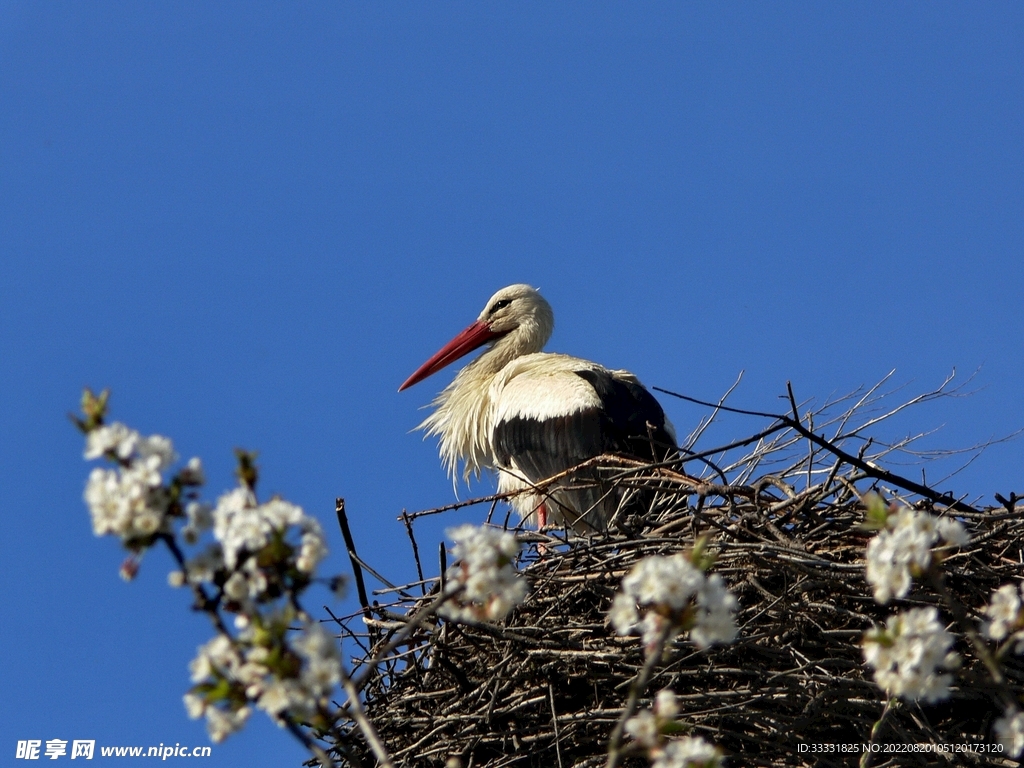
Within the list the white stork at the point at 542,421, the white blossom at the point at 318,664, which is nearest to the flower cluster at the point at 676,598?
the white blossom at the point at 318,664

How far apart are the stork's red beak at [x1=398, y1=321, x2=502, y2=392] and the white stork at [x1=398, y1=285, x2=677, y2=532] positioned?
92mm

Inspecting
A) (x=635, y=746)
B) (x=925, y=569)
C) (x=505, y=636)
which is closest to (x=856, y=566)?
(x=505, y=636)

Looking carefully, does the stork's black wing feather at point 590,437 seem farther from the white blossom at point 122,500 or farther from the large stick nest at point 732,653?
the white blossom at point 122,500

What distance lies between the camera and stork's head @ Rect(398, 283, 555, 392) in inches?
216

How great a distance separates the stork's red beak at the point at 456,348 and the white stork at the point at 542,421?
0.09 meters

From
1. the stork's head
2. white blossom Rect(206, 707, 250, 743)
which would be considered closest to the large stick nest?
white blossom Rect(206, 707, 250, 743)

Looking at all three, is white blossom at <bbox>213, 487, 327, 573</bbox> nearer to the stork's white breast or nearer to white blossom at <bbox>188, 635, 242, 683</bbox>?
white blossom at <bbox>188, 635, 242, 683</bbox>

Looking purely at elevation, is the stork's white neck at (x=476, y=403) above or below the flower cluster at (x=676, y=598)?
above

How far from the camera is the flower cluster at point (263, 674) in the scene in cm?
128

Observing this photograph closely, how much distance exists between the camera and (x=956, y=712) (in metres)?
2.91

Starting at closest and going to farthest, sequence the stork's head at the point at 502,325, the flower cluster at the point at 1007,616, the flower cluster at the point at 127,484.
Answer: the flower cluster at the point at 127,484 → the flower cluster at the point at 1007,616 → the stork's head at the point at 502,325

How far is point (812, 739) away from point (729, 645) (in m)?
0.30

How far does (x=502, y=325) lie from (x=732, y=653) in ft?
9.31

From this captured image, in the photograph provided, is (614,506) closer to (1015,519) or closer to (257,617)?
(1015,519)
